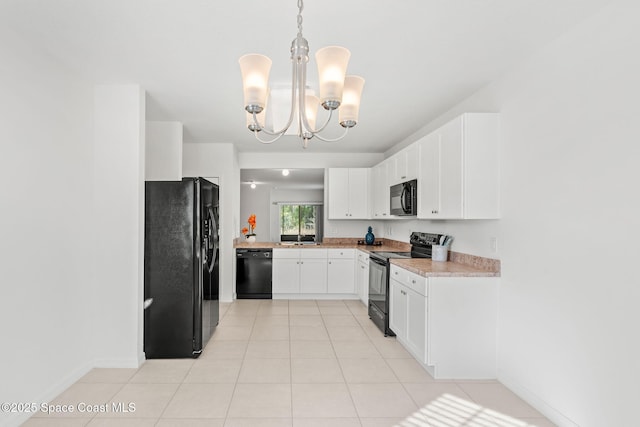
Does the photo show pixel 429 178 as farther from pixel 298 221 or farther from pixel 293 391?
pixel 298 221

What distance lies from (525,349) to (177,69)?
3317 mm

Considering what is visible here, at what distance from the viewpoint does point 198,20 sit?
213 cm

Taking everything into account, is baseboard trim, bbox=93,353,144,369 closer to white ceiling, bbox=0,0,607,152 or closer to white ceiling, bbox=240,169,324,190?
white ceiling, bbox=0,0,607,152

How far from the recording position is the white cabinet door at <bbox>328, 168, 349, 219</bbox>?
19.7 feet

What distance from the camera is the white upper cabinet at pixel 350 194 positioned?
6.03 metres

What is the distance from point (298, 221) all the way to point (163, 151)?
591 cm

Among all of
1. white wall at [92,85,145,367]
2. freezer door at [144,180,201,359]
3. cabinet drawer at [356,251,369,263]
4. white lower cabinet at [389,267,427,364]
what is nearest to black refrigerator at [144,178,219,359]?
freezer door at [144,180,201,359]

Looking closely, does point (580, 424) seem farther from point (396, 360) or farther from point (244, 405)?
point (244, 405)

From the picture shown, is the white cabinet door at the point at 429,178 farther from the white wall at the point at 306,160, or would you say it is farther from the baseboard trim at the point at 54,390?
the baseboard trim at the point at 54,390

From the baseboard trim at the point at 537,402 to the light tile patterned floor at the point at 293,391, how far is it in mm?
49

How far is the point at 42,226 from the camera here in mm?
2529

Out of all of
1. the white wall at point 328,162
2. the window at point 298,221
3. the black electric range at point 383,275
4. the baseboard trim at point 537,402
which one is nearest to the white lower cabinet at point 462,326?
the baseboard trim at point 537,402

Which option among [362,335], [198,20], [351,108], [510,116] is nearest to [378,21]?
[351,108]

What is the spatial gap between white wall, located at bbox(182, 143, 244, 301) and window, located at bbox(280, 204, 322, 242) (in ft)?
14.5
